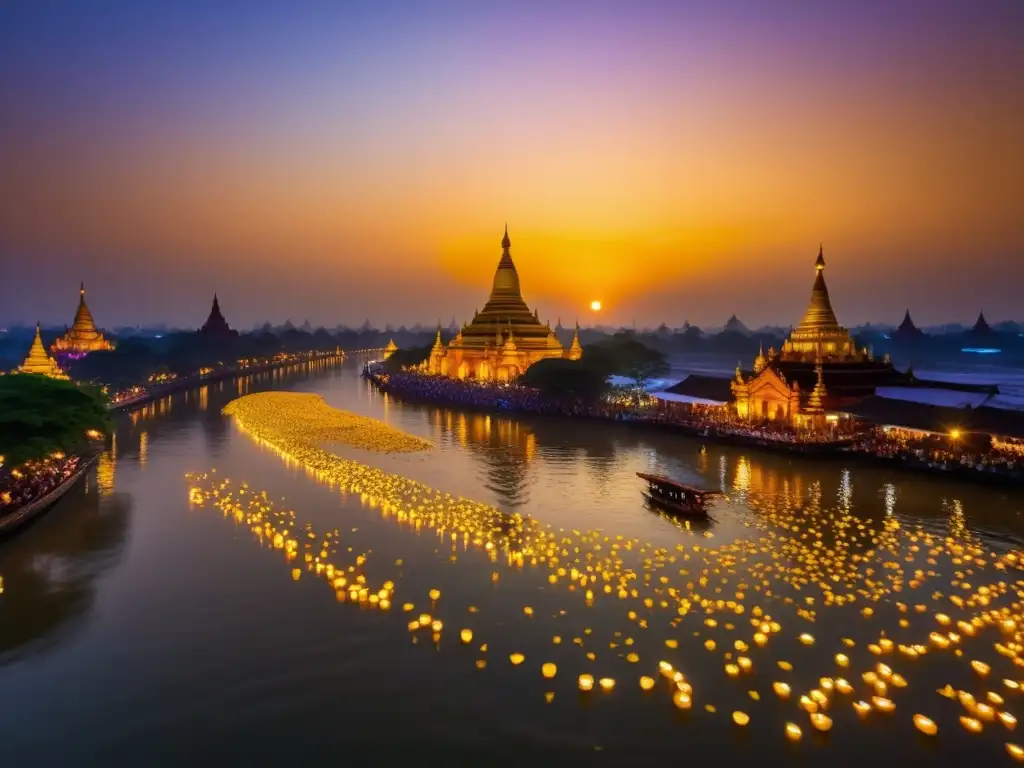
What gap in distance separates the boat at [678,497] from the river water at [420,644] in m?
0.88

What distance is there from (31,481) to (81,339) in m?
70.8

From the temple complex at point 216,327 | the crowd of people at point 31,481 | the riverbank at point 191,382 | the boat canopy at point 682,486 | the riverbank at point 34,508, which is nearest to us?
the riverbank at point 34,508

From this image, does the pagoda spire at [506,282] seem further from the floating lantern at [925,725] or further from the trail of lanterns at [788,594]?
the floating lantern at [925,725]

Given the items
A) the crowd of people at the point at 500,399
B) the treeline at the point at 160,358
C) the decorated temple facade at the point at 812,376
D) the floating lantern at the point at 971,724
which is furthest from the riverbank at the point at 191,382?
the floating lantern at the point at 971,724

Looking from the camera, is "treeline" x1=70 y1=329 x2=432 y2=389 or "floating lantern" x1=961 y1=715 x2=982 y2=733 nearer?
"floating lantern" x1=961 y1=715 x2=982 y2=733

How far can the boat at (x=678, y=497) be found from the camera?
74.2 ft

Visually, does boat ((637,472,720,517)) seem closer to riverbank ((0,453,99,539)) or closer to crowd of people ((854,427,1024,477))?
crowd of people ((854,427,1024,477))

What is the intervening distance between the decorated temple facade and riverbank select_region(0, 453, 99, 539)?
114ft

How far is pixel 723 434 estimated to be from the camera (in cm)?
3788

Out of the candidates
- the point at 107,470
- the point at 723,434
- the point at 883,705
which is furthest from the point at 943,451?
the point at 107,470

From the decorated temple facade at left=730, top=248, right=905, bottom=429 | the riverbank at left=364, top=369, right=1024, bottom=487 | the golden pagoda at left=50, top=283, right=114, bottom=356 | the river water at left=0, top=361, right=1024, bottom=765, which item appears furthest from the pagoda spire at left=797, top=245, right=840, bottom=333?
the golden pagoda at left=50, top=283, right=114, bottom=356

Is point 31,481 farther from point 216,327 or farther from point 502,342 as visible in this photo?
point 216,327

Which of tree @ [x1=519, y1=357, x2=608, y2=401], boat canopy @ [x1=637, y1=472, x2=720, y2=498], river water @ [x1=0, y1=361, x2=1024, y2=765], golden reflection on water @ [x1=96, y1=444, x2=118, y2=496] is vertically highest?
tree @ [x1=519, y1=357, x2=608, y2=401]

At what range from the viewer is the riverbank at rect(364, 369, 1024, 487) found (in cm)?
2816
